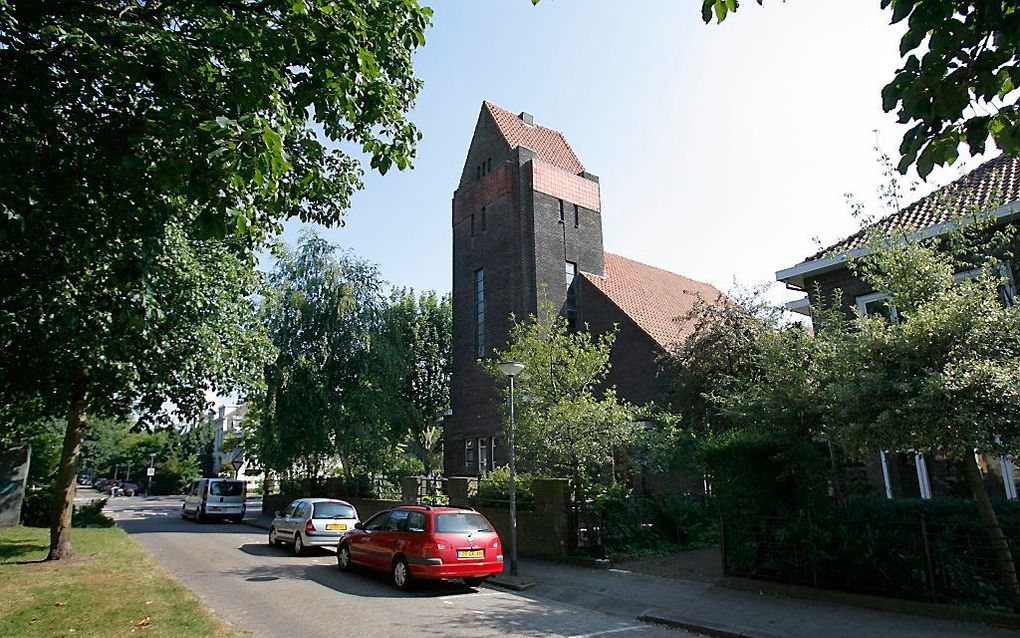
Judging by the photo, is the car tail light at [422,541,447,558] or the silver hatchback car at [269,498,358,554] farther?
the silver hatchback car at [269,498,358,554]

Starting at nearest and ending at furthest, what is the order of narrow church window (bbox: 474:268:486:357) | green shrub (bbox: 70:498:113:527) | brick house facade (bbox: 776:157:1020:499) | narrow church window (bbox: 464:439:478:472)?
brick house facade (bbox: 776:157:1020:499) → green shrub (bbox: 70:498:113:527) → narrow church window (bbox: 464:439:478:472) → narrow church window (bbox: 474:268:486:357)

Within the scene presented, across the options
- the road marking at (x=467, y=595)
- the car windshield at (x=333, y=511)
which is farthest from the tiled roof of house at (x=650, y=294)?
the road marking at (x=467, y=595)

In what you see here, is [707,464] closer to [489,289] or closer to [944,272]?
[944,272]

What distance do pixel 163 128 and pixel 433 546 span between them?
26.9 feet

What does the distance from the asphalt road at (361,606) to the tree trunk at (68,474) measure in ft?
7.35

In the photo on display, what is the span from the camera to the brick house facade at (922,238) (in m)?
13.0

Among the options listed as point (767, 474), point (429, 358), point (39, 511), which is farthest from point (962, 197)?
point (429, 358)

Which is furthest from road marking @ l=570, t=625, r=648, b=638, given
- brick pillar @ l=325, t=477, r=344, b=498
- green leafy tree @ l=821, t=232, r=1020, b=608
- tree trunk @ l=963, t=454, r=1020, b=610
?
brick pillar @ l=325, t=477, r=344, b=498

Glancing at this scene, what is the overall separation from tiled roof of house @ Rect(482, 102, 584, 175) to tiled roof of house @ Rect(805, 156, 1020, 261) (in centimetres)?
2007

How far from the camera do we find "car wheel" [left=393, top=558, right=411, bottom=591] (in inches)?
467

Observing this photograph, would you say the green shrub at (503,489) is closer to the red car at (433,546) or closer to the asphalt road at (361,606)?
the red car at (433,546)

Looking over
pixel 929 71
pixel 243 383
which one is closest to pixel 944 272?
pixel 929 71

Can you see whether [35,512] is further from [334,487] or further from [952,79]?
[952,79]

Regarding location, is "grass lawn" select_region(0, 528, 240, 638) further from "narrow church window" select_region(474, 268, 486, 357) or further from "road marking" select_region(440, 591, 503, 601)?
"narrow church window" select_region(474, 268, 486, 357)
